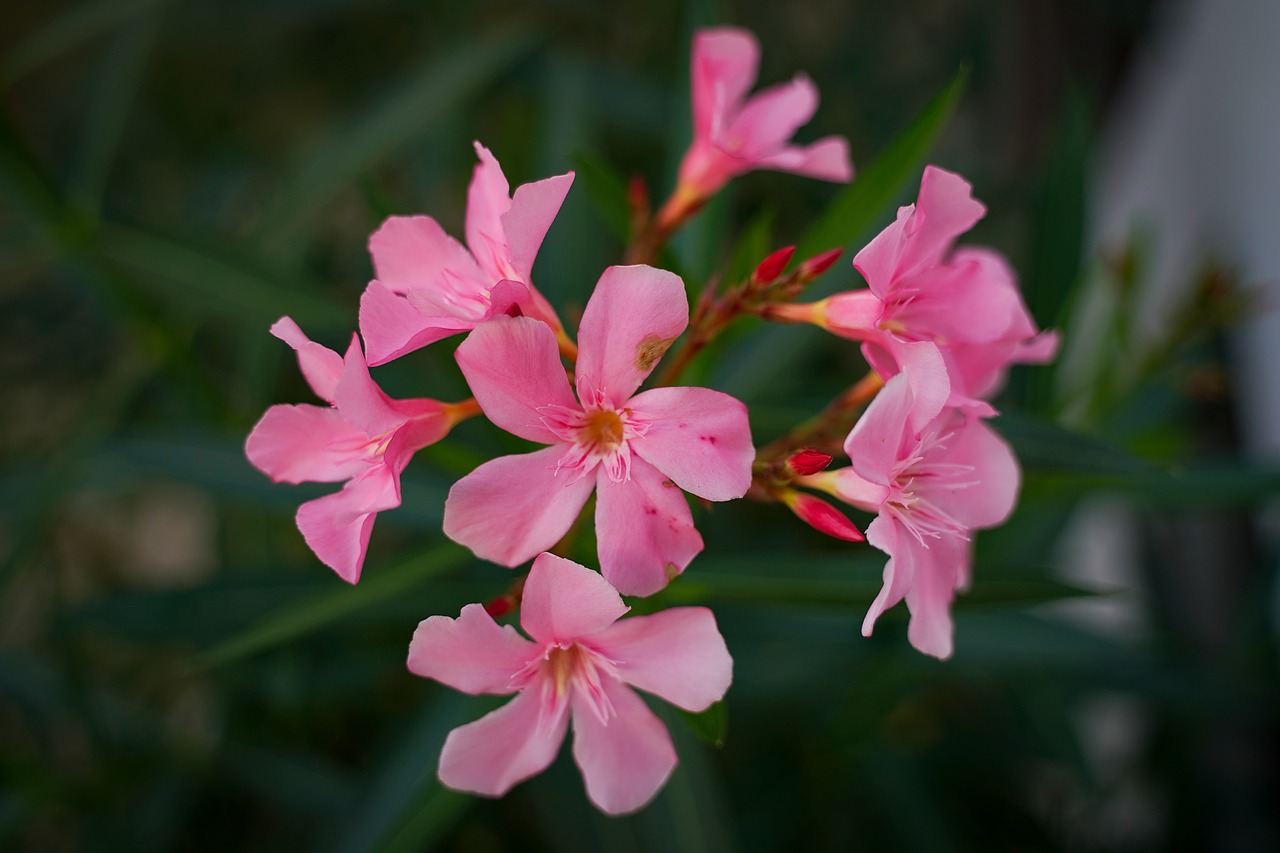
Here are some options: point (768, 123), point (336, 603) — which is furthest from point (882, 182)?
point (336, 603)

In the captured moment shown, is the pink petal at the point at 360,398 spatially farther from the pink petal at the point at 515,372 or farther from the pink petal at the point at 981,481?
the pink petal at the point at 981,481

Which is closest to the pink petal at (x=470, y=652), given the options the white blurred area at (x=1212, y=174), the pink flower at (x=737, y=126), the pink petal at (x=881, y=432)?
the pink petal at (x=881, y=432)

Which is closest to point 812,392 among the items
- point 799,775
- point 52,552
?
point 799,775

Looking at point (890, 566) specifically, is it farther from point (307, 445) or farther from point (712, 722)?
point (307, 445)

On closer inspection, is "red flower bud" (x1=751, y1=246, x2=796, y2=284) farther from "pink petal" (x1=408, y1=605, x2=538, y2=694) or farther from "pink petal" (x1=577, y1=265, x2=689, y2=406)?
"pink petal" (x1=408, y1=605, x2=538, y2=694)

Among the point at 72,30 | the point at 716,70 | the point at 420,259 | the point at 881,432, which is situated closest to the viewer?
the point at 881,432

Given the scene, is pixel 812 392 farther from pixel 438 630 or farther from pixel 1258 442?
pixel 1258 442
